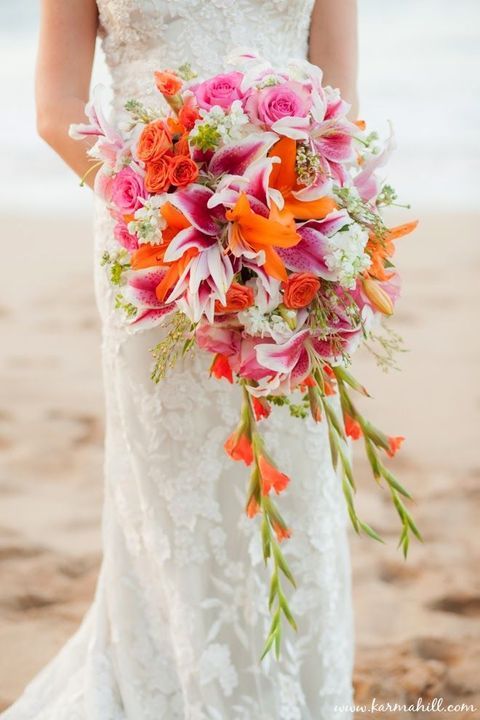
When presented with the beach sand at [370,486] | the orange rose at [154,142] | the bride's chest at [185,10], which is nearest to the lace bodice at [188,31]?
the bride's chest at [185,10]

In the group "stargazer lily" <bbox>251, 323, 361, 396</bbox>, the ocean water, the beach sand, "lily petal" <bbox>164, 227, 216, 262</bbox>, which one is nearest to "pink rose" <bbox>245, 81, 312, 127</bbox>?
"lily petal" <bbox>164, 227, 216, 262</bbox>

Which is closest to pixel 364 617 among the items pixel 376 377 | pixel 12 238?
pixel 376 377

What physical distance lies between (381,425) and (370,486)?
789 mm

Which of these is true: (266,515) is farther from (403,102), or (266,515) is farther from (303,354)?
(403,102)

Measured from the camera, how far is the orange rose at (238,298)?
1.63 meters

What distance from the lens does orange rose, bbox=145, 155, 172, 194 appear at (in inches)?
64.0

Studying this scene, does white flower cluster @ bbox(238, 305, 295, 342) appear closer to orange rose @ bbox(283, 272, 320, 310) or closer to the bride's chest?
orange rose @ bbox(283, 272, 320, 310)

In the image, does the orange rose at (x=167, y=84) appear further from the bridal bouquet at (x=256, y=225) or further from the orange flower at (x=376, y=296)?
the orange flower at (x=376, y=296)

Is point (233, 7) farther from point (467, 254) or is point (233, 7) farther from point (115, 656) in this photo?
point (467, 254)

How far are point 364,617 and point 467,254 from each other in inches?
183

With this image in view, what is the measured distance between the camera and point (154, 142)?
5.38 feet

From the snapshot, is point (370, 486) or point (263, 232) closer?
point (263, 232)

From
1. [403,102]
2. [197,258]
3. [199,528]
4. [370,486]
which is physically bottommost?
[370,486]

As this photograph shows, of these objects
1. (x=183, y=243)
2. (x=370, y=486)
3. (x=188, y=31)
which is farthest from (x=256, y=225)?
(x=370, y=486)
